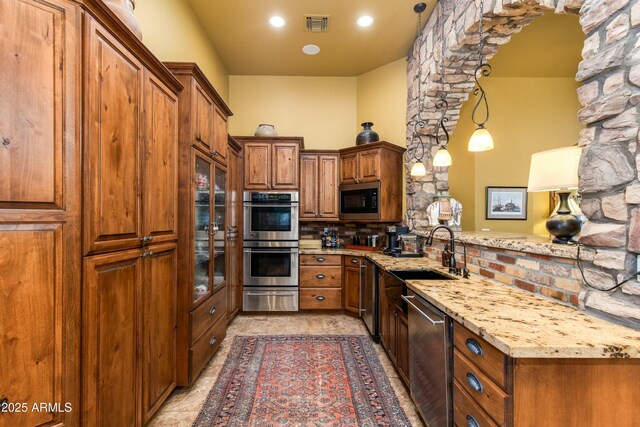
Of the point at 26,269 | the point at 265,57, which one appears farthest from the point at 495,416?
the point at 265,57

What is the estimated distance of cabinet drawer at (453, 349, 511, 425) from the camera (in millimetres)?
1048

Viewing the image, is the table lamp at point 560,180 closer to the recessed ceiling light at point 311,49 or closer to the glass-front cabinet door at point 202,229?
the glass-front cabinet door at point 202,229

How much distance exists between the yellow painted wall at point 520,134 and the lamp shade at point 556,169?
2.95 metres

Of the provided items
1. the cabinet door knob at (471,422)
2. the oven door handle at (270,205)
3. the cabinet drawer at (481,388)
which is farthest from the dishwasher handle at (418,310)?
the oven door handle at (270,205)

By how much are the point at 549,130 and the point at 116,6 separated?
18.4ft

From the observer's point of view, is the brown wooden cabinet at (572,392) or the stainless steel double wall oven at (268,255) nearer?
the brown wooden cabinet at (572,392)

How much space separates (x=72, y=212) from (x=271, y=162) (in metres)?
2.92

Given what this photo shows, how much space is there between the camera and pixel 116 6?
148 cm

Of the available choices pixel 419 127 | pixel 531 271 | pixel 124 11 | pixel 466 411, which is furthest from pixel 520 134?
pixel 124 11

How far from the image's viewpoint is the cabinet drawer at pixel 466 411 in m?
1.16

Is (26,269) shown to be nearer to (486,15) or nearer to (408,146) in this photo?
(486,15)

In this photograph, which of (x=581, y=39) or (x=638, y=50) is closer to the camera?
(x=638, y=50)

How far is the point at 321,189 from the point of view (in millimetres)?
4184

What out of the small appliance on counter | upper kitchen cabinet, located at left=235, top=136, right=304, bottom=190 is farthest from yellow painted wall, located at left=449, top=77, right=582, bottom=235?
upper kitchen cabinet, located at left=235, top=136, right=304, bottom=190
